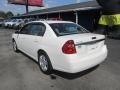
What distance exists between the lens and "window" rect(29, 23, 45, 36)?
6.40 metres

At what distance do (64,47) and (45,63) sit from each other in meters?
1.19

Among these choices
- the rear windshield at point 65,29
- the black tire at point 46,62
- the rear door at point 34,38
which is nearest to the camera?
the black tire at point 46,62

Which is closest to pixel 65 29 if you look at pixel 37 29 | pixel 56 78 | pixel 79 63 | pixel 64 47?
pixel 37 29

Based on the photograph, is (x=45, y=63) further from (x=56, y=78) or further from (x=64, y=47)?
(x=64, y=47)

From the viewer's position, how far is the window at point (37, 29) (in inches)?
252

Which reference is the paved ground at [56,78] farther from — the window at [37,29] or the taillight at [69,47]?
the window at [37,29]

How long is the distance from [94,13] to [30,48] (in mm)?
19529

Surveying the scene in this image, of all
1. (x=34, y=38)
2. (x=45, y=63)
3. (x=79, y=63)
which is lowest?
(x=45, y=63)

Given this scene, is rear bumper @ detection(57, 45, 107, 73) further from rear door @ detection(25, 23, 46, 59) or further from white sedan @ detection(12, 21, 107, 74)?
rear door @ detection(25, 23, 46, 59)

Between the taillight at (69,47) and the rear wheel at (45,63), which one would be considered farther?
the rear wheel at (45,63)

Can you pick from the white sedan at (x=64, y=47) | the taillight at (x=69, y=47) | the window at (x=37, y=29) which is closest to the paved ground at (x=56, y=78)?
the white sedan at (x=64, y=47)

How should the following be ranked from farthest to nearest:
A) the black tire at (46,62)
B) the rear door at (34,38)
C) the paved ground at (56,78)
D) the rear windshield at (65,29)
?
the rear door at (34,38), the rear windshield at (65,29), the black tire at (46,62), the paved ground at (56,78)

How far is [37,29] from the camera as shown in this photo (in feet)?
22.3

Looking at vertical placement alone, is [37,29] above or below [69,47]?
above
